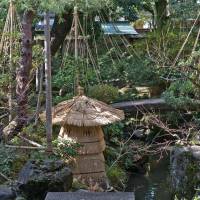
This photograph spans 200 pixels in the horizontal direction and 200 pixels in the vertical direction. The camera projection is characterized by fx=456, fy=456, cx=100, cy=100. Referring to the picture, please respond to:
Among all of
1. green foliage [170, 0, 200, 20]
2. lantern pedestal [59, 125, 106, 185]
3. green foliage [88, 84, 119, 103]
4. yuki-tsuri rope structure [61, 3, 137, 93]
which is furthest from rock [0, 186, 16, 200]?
green foliage [170, 0, 200, 20]

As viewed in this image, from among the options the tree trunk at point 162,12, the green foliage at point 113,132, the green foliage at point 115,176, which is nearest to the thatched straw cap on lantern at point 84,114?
the green foliage at point 115,176

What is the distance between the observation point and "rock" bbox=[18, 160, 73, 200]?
6125mm

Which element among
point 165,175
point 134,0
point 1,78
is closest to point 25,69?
point 1,78

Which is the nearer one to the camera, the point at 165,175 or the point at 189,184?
the point at 189,184

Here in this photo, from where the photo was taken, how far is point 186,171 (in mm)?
7453

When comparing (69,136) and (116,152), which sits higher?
(69,136)

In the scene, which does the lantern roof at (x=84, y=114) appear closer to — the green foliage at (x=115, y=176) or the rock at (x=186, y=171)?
the rock at (x=186, y=171)

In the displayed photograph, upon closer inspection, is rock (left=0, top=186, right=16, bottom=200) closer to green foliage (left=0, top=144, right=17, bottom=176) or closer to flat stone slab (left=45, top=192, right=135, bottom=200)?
flat stone slab (left=45, top=192, right=135, bottom=200)

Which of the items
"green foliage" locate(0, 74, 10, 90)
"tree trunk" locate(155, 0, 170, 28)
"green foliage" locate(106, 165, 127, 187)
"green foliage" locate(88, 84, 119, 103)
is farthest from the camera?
"tree trunk" locate(155, 0, 170, 28)

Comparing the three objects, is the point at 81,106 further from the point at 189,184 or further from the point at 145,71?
the point at 145,71

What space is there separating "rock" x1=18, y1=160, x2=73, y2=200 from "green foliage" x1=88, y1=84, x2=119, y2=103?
545 centimetres

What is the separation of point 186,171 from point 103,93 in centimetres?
508

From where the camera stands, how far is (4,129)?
7848mm

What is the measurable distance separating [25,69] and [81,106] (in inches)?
46.3
